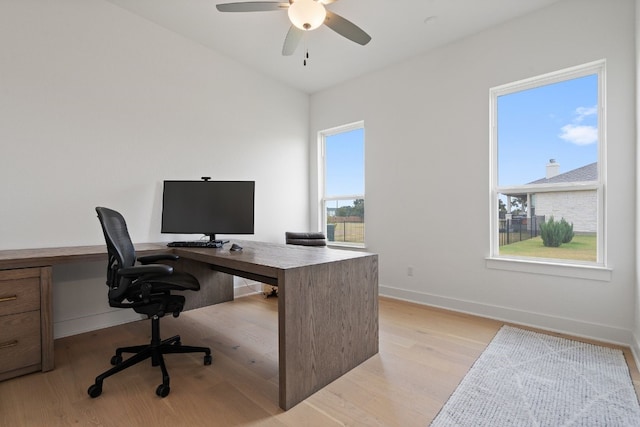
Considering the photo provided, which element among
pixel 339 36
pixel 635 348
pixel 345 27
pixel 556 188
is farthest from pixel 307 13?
pixel 635 348

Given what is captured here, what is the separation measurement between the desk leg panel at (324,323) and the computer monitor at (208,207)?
4.34 ft

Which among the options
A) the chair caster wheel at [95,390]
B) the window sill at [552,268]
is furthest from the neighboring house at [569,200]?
the chair caster wheel at [95,390]

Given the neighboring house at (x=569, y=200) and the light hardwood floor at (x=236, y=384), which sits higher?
the neighboring house at (x=569, y=200)

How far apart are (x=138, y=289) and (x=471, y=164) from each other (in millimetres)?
3126

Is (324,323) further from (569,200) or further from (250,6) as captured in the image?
(569,200)

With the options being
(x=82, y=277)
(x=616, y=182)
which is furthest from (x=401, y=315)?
(x=82, y=277)

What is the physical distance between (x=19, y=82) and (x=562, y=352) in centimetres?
461

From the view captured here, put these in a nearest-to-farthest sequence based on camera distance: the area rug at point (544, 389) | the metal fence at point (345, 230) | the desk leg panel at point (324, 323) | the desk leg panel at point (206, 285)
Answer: the area rug at point (544, 389)
the desk leg panel at point (324, 323)
the desk leg panel at point (206, 285)
the metal fence at point (345, 230)

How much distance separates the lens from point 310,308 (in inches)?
68.6

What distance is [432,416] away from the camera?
60.3 inches

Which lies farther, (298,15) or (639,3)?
(639,3)

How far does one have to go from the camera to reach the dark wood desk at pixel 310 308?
1.62 meters

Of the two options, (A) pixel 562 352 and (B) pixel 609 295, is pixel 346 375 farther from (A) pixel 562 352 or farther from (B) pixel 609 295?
(B) pixel 609 295

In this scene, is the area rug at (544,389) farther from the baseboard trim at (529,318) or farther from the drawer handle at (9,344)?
the drawer handle at (9,344)
